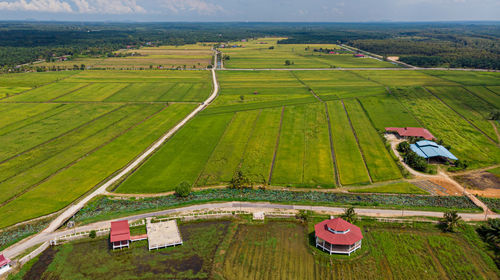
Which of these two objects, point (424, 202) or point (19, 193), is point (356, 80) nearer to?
point (424, 202)

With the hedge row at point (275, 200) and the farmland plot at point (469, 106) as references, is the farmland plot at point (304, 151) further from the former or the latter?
the farmland plot at point (469, 106)

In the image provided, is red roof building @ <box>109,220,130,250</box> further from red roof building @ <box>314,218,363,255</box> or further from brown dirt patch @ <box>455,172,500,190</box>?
brown dirt patch @ <box>455,172,500,190</box>

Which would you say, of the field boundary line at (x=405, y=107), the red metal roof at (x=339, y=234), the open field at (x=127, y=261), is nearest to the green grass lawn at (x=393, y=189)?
the red metal roof at (x=339, y=234)

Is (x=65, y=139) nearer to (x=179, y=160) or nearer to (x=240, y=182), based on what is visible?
(x=179, y=160)

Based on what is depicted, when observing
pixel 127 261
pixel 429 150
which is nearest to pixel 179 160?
pixel 127 261

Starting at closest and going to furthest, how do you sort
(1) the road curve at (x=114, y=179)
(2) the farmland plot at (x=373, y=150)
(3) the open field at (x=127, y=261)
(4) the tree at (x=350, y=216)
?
1. (3) the open field at (x=127, y=261)
2. (4) the tree at (x=350, y=216)
3. (1) the road curve at (x=114, y=179)
4. (2) the farmland plot at (x=373, y=150)

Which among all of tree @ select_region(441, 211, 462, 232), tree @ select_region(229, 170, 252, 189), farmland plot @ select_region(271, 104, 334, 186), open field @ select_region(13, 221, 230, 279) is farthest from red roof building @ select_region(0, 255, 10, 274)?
tree @ select_region(441, 211, 462, 232)
